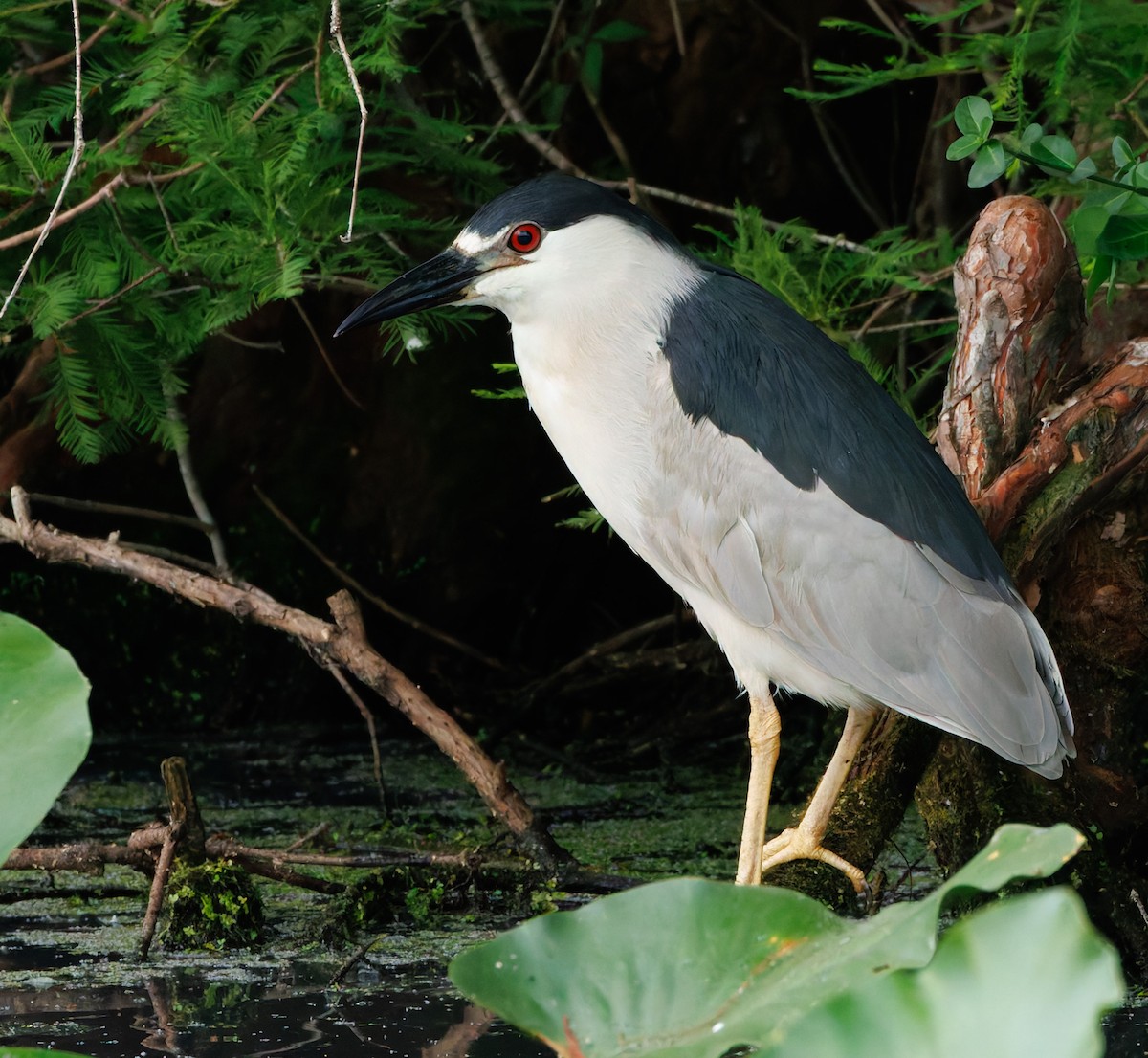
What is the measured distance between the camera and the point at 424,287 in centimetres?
247

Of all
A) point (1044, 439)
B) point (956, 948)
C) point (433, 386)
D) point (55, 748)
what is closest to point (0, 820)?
point (55, 748)

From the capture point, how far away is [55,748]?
4.37 feet

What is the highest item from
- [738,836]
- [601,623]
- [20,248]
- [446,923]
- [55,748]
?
[55,748]

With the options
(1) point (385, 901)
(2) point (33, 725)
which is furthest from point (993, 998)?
(1) point (385, 901)

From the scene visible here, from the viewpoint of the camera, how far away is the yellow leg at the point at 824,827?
89.8 inches

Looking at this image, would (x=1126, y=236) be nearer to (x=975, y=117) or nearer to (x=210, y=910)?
(x=975, y=117)

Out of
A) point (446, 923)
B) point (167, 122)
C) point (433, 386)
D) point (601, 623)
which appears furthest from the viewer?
point (601, 623)

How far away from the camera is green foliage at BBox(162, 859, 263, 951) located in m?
2.55

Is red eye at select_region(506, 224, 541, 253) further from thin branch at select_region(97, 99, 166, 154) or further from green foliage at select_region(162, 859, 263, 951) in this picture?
green foliage at select_region(162, 859, 263, 951)

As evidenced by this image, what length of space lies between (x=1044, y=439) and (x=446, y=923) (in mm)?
1355

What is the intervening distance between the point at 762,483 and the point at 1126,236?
649 millimetres

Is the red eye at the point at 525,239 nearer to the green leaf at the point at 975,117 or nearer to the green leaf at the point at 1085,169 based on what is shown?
the green leaf at the point at 975,117

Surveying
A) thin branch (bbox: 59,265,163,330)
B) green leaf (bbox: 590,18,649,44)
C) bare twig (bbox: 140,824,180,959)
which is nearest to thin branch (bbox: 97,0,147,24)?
thin branch (bbox: 59,265,163,330)

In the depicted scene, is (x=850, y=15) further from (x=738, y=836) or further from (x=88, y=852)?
(x=88, y=852)
